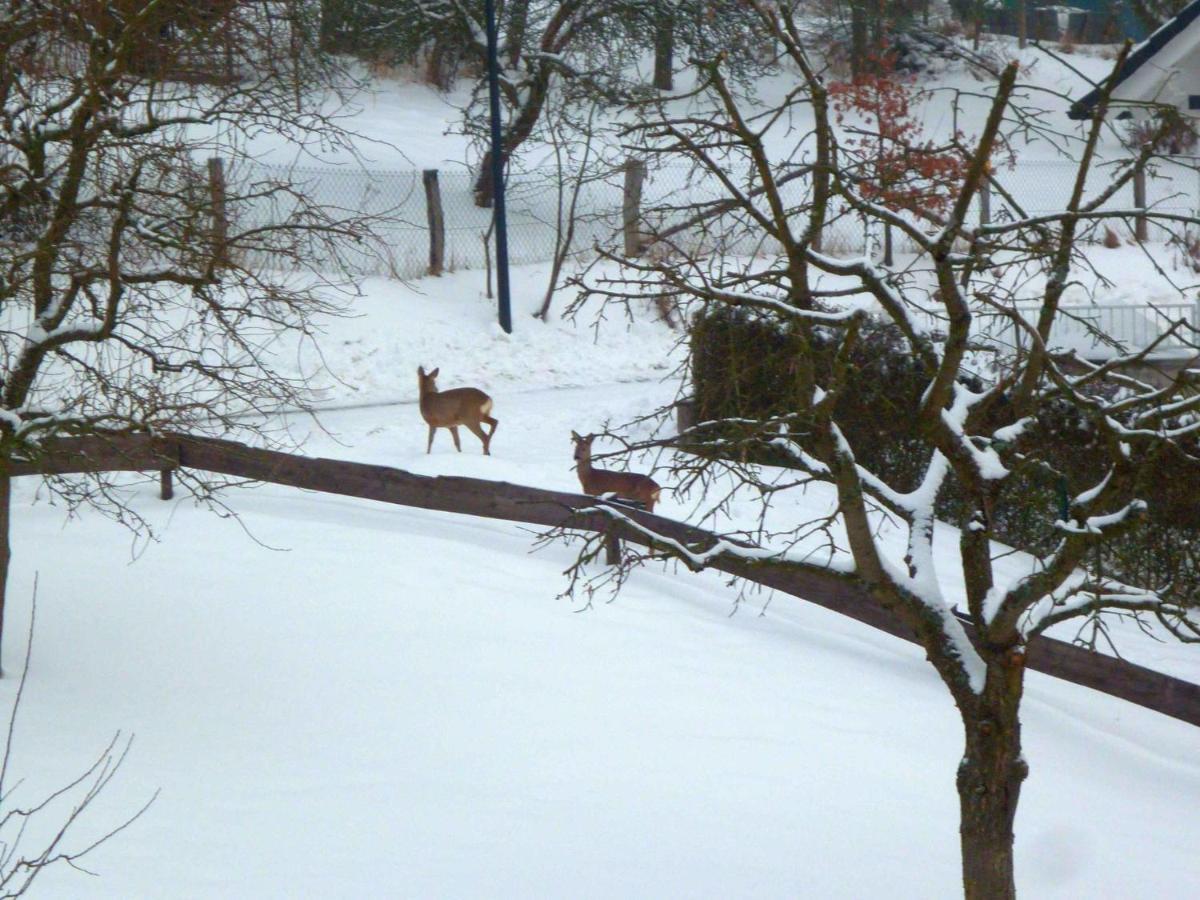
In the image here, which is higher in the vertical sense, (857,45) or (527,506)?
(857,45)

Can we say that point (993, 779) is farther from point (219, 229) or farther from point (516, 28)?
point (516, 28)

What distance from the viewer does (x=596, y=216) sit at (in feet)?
16.7

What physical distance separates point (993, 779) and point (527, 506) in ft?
20.0

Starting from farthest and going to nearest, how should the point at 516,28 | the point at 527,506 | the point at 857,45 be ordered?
the point at 857,45 → the point at 516,28 → the point at 527,506

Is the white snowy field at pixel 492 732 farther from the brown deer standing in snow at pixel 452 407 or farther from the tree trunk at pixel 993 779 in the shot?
the tree trunk at pixel 993 779

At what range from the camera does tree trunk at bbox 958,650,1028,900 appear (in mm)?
4586

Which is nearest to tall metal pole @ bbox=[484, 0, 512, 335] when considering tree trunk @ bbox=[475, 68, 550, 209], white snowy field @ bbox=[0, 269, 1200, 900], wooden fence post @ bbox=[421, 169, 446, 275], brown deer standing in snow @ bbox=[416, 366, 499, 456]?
wooden fence post @ bbox=[421, 169, 446, 275]

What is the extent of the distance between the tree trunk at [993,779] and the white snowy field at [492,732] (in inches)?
55.6

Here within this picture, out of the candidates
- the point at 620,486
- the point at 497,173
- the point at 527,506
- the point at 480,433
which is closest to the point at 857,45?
the point at 497,173

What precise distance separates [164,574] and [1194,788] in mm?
7343

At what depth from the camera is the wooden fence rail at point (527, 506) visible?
7.16m

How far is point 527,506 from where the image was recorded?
10.4 meters

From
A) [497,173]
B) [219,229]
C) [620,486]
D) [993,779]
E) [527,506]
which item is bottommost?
[993,779]

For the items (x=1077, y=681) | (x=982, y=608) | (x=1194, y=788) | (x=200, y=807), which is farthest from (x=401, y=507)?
(x=982, y=608)
